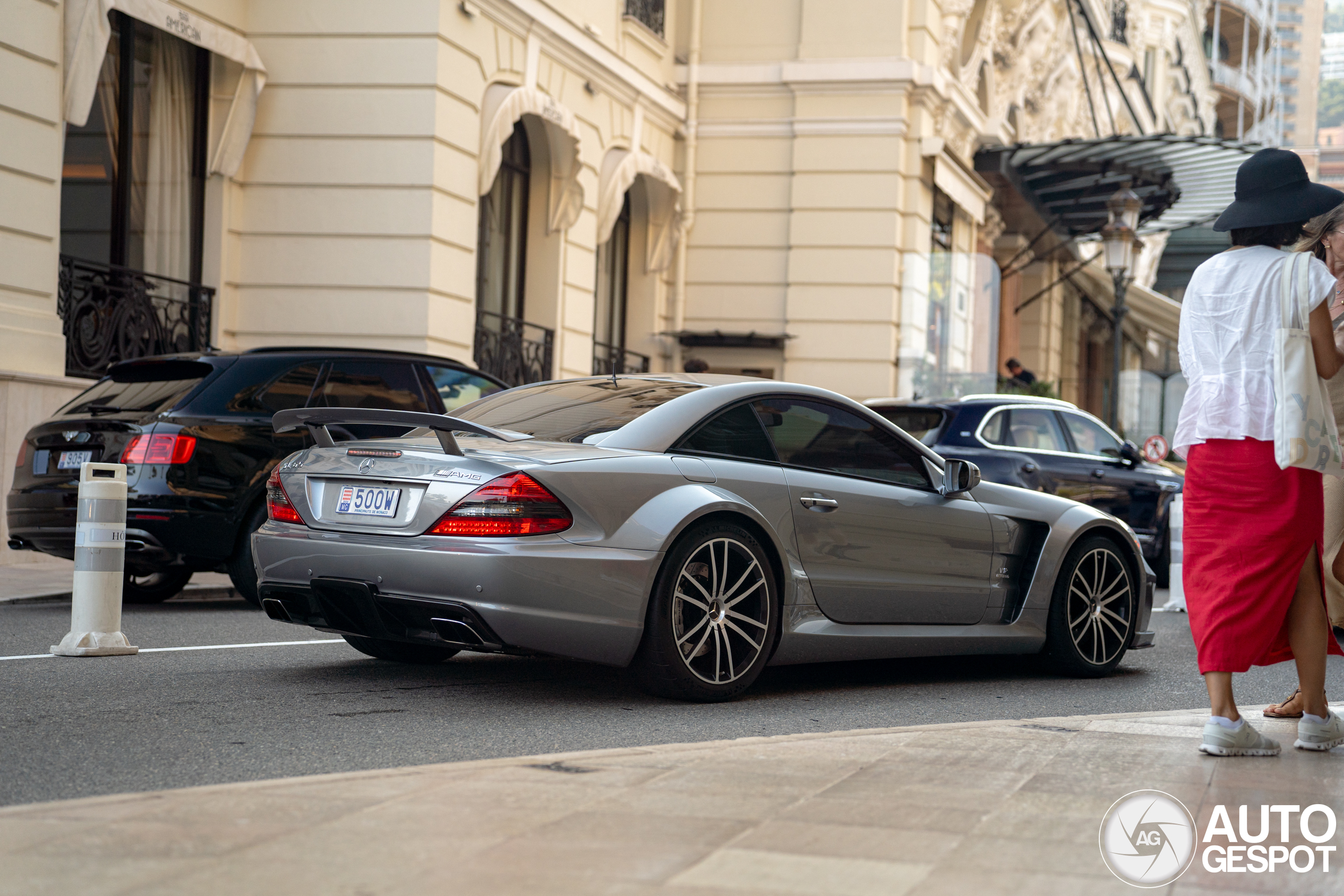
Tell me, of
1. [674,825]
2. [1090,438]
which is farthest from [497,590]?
[1090,438]

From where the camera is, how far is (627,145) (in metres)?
20.8

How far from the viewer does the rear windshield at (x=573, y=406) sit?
19.7ft

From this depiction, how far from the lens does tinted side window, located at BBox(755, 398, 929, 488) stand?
251 inches

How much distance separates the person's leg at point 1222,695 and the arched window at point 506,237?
13.9m

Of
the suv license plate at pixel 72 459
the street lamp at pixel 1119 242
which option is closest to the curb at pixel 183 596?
the suv license plate at pixel 72 459

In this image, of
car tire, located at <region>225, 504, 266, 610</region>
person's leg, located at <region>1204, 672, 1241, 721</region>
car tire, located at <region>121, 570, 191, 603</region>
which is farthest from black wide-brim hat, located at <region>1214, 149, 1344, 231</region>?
car tire, located at <region>121, 570, 191, 603</region>

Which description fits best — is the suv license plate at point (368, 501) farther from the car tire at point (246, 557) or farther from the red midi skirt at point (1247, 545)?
the car tire at point (246, 557)

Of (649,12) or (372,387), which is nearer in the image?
(372,387)

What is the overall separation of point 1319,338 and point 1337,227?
0.68m

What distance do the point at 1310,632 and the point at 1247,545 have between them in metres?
0.37

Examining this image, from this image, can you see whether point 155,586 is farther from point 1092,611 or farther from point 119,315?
point 1092,611

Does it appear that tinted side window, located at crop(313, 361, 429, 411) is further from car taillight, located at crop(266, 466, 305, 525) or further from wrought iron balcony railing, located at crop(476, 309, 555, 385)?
wrought iron balcony railing, located at crop(476, 309, 555, 385)

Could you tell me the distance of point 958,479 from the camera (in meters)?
6.79

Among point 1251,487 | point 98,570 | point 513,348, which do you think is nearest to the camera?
point 1251,487
